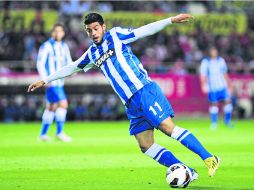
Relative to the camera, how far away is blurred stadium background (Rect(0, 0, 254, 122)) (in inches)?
1106

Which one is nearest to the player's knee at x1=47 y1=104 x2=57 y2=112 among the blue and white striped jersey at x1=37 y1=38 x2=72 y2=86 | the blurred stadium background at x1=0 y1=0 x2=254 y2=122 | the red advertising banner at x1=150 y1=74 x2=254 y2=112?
the blue and white striped jersey at x1=37 y1=38 x2=72 y2=86

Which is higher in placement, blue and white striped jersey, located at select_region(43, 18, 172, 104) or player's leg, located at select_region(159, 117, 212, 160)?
blue and white striped jersey, located at select_region(43, 18, 172, 104)

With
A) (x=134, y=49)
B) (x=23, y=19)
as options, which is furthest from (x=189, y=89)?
(x=23, y=19)

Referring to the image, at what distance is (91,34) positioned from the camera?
9648mm

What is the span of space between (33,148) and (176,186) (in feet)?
23.1

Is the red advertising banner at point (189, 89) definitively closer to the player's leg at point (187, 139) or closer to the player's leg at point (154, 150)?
the player's leg at point (154, 150)

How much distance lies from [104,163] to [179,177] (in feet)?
12.0

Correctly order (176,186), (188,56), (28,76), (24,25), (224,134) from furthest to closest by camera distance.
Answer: (188,56) < (24,25) < (28,76) < (224,134) < (176,186)

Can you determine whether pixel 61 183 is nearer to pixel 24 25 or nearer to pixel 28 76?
pixel 28 76

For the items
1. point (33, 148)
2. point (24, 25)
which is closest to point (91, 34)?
point (33, 148)

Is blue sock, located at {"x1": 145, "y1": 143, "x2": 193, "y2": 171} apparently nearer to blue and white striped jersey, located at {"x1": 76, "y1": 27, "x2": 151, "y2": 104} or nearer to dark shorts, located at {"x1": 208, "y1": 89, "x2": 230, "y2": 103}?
blue and white striped jersey, located at {"x1": 76, "y1": 27, "x2": 151, "y2": 104}

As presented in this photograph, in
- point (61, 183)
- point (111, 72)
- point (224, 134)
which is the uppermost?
point (111, 72)

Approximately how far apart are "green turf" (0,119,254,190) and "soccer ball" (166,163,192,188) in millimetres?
173

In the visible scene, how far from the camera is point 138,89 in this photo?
9.55 m
